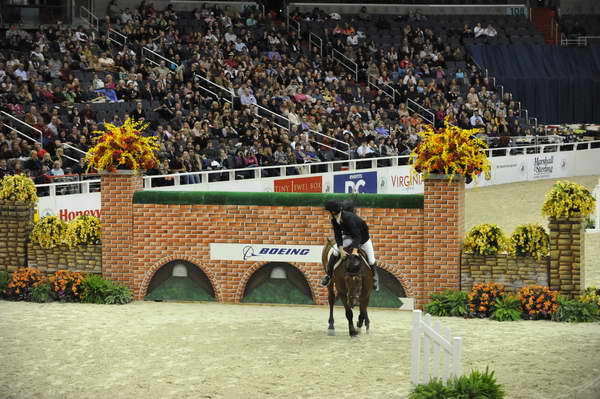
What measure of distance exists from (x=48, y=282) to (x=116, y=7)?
24.7 meters

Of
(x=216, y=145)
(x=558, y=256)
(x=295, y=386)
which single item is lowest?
(x=295, y=386)

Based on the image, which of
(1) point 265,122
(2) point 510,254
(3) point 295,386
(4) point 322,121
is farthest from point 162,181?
(3) point 295,386

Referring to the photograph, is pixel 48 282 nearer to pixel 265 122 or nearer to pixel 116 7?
pixel 265 122

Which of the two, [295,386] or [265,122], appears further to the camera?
[265,122]

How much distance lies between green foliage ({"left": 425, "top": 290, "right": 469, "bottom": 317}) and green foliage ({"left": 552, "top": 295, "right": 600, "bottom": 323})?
4.83ft

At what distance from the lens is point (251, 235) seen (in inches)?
728

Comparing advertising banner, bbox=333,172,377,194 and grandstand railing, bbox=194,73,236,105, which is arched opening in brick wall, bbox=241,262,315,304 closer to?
advertising banner, bbox=333,172,377,194

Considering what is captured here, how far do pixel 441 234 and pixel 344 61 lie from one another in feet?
91.2

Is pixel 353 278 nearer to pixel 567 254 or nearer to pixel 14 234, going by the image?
pixel 567 254

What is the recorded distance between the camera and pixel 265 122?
112 feet

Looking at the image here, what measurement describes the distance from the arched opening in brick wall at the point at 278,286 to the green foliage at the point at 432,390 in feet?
23.1

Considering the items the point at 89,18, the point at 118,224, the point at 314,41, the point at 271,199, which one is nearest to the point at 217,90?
the point at 89,18

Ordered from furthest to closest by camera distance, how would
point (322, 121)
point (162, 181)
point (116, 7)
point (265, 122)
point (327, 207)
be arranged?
point (116, 7) < point (322, 121) < point (265, 122) < point (162, 181) < point (327, 207)

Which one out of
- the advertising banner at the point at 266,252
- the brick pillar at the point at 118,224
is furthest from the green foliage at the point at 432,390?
the brick pillar at the point at 118,224
